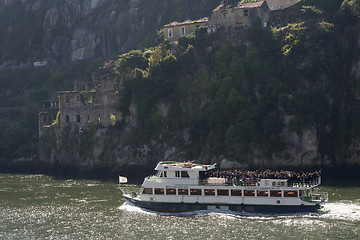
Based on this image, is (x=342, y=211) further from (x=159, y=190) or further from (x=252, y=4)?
(x=252, y=4)

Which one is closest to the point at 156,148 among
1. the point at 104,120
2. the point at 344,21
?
the point at 104,120

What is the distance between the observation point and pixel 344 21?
105 m

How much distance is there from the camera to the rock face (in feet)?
496

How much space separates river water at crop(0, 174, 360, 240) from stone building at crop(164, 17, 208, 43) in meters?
48.2

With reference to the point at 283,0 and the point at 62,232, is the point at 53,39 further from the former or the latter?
the point at 62,232

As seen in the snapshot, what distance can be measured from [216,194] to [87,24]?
10356 centimetres

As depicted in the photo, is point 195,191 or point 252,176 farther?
point 252,176

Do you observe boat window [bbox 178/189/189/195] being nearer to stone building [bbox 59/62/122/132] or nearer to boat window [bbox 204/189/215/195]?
boat window [bbox 204/189/215/195]

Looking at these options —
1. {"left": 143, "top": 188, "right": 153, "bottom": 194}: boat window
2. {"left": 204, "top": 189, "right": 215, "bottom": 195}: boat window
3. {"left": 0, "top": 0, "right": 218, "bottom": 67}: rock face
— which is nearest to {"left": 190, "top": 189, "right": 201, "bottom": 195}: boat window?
{"left": 204, "top": 189, "right": 215, "bottom": 195}: boat window

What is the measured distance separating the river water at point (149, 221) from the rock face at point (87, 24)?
7071 cm

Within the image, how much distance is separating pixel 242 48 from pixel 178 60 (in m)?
11.1

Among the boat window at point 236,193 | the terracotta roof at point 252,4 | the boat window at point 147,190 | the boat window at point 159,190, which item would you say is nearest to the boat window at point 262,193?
the boat window at point 236,193

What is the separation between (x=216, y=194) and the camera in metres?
71.7

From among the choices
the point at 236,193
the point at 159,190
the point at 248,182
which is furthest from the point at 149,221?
the point at 248,182
